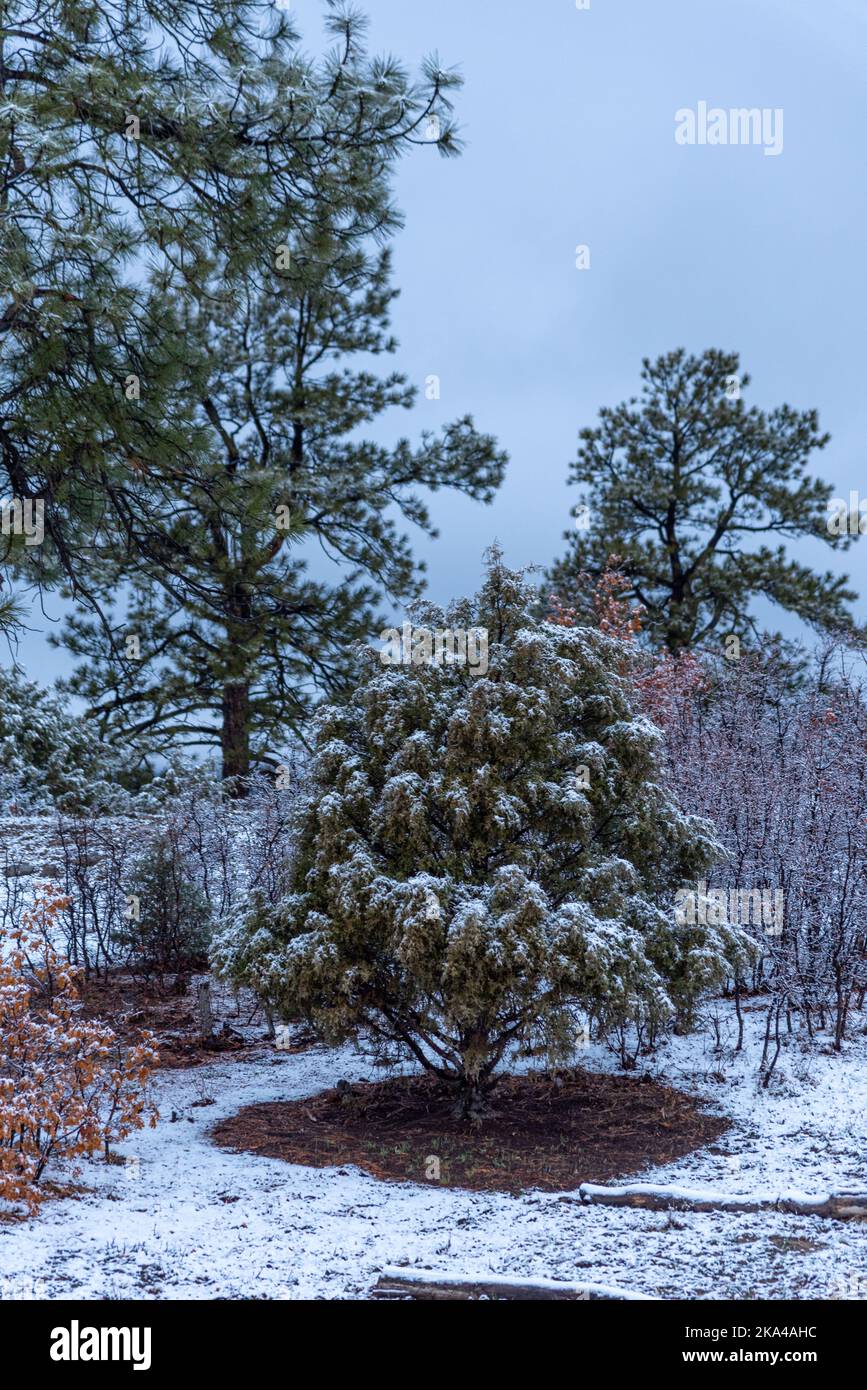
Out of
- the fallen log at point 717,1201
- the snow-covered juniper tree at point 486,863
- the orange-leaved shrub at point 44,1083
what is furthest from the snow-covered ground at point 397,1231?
the snow-covered juniper tree at point 486,863

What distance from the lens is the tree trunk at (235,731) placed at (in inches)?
631

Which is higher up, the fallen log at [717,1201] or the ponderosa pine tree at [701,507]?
the ponderosa pine tree at [701,507]

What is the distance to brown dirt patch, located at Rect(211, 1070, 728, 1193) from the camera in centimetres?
596

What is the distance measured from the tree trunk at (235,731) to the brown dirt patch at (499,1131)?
8783 mm

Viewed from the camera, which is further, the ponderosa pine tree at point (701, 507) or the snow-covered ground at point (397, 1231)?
the ponderosa pine tree at point (701, 507)

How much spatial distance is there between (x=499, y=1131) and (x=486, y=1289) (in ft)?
7.95

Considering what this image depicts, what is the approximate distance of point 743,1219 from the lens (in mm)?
5250

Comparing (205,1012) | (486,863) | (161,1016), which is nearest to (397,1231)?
(486,863)

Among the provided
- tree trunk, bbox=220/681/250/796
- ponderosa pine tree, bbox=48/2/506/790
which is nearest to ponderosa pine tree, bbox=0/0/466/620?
ponderosa pine tree, bbox=48/2/506/790

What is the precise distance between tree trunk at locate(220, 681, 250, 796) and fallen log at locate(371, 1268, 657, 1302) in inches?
472

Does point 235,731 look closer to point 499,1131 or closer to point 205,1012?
point 205,1012

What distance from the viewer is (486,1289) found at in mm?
4223

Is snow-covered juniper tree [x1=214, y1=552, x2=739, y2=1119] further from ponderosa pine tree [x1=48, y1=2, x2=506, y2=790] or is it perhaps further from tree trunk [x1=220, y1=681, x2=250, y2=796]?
tree trunk [x1=220, y1=681, x2=250, y2=796]

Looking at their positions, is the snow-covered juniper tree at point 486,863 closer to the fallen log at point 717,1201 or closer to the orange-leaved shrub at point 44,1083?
the fallen log at point 717,1201
